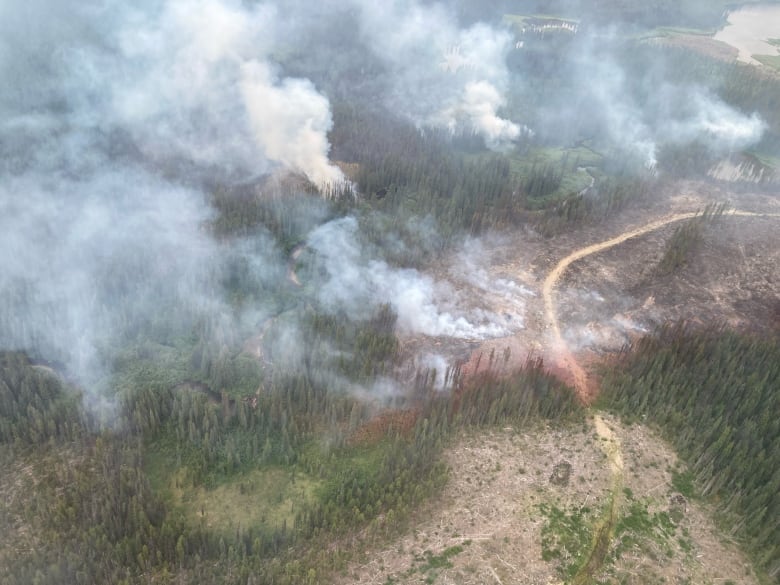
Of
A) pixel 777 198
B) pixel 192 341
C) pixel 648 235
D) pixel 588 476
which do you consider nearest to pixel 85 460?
pixel 192 341

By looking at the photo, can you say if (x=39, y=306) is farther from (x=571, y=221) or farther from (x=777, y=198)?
(x=777, y=198)

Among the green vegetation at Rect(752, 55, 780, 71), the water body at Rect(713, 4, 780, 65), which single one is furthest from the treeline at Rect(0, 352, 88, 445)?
the water body at Rect(713, 4, 780, 65)

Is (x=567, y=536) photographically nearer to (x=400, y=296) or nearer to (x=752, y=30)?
(x=400, y=296)

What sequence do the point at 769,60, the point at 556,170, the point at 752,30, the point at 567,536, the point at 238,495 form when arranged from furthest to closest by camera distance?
the point at 752,30 < the point at 769,60 < the point at 556,170 < the point at 238,495 < the point at 567,536

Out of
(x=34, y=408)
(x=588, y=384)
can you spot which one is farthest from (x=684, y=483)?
(x=34, y=408)

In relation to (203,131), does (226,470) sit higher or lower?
lower

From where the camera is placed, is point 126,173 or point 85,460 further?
point 126,173

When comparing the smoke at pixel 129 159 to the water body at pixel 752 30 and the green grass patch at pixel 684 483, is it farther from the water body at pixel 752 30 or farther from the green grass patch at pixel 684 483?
the water body at pixel 752 30
